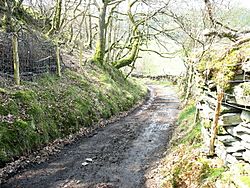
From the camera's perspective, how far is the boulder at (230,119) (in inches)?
231

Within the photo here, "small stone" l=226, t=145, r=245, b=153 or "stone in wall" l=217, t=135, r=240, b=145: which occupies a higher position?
"stone in wall" l=217, t=135, r=240, b=145

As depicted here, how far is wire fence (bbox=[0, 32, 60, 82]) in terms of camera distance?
482 inches

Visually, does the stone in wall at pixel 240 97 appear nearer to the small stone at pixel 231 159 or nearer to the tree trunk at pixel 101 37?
the small stone at pixel 231 159

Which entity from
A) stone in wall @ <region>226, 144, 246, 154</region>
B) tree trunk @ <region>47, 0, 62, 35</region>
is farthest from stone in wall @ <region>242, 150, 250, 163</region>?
tree trunk @ <region>47, 0, 62, 35</region>

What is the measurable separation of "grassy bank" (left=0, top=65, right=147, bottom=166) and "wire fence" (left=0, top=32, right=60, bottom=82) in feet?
1.93

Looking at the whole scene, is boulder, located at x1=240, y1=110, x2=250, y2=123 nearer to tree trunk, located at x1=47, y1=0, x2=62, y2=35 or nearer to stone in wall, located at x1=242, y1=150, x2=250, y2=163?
stone in wall, located at x1=242, y1=150, x2=250, y2=163

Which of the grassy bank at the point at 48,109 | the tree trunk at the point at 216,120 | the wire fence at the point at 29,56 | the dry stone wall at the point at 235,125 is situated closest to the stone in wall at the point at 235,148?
the dry stone wall at the point at 235,125

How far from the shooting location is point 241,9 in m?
16.3

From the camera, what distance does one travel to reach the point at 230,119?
6.02 meters

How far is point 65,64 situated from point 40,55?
3285mm

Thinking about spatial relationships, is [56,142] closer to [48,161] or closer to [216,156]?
[48,161]

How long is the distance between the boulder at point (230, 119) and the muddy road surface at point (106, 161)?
3.13m

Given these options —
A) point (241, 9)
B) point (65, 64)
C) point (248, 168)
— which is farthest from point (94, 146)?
point (241, 9)

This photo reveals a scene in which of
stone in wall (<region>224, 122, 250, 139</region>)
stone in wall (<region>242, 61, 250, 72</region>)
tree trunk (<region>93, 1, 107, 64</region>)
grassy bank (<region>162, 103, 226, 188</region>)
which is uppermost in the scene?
tree trunk (<region>93, 1, 107, 64</region>)
